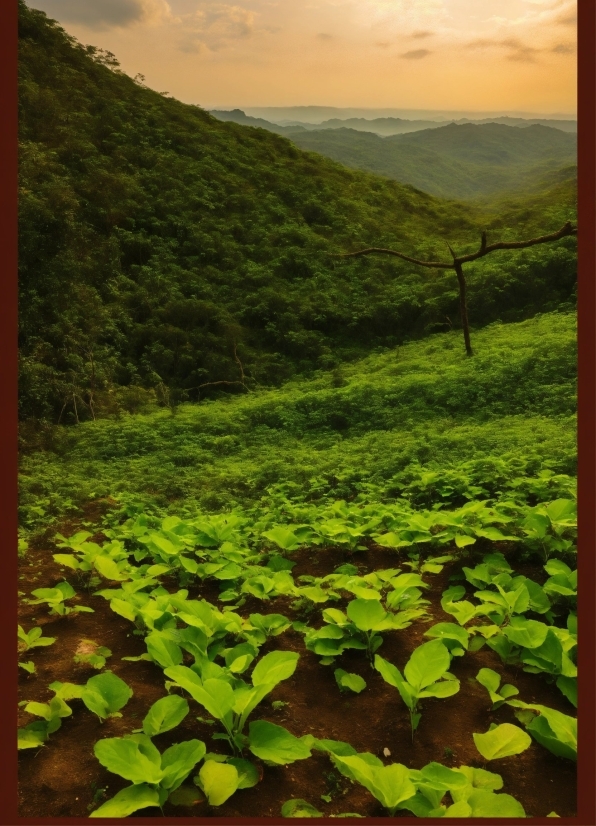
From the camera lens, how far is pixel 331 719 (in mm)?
1757

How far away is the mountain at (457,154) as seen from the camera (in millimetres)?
31812

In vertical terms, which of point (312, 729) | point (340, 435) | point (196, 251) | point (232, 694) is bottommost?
point (340, 435)

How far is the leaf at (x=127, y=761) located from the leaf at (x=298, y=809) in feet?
1.06

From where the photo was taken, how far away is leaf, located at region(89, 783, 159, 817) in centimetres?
133

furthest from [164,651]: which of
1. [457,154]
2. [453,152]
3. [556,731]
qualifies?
[453,152]

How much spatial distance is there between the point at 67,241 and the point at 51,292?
40.5 inches

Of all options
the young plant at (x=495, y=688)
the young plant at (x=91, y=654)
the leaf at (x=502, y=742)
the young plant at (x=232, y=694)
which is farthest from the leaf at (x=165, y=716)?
the young plant at (x=495, y=688)

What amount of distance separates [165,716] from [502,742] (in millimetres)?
928

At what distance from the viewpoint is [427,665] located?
5.60 ft

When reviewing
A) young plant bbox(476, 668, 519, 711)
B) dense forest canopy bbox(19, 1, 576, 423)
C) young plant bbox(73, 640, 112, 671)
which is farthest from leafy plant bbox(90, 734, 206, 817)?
dense forest canopy bbox(19, 1, 576, 423)

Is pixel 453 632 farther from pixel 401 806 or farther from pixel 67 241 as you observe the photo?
pixel 67 241

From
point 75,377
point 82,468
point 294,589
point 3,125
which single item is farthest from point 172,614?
point 75,377

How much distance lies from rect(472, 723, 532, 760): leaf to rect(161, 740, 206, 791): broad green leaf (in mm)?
730

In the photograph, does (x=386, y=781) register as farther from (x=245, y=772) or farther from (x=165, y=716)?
(x=165, y=716)
